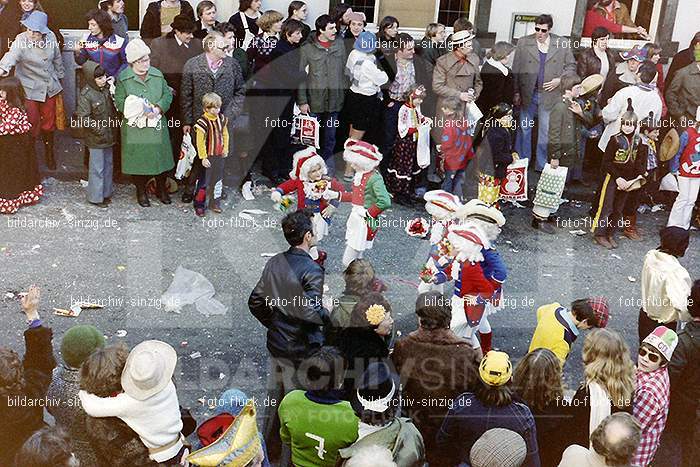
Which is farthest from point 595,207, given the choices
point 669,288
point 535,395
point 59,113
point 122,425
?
point 122,425

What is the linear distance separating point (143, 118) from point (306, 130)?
192 cm

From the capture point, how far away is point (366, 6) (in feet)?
41.4

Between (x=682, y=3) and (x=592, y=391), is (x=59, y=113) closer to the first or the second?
(x=592, y=391)

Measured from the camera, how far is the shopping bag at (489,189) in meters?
10.3

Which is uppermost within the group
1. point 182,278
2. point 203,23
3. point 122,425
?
point 203,23

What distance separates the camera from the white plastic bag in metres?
8.24

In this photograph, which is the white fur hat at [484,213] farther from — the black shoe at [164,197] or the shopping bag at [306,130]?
the black shoe at [164,197]

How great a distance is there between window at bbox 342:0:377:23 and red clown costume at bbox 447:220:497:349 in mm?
6081

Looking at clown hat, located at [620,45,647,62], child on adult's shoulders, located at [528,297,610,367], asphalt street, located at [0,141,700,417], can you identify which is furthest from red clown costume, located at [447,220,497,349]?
clown hat, located at [620,45,647,62]

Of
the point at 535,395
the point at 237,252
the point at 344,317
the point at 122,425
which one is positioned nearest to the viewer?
the point at 122,425

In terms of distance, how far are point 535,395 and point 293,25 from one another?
623 centimetres

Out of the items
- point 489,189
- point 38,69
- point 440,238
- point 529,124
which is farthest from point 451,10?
point 440,238

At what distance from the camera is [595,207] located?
10.5 meters

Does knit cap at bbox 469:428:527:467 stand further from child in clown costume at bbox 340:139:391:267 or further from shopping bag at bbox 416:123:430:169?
shopping bag at bbox 416:123:430:169
